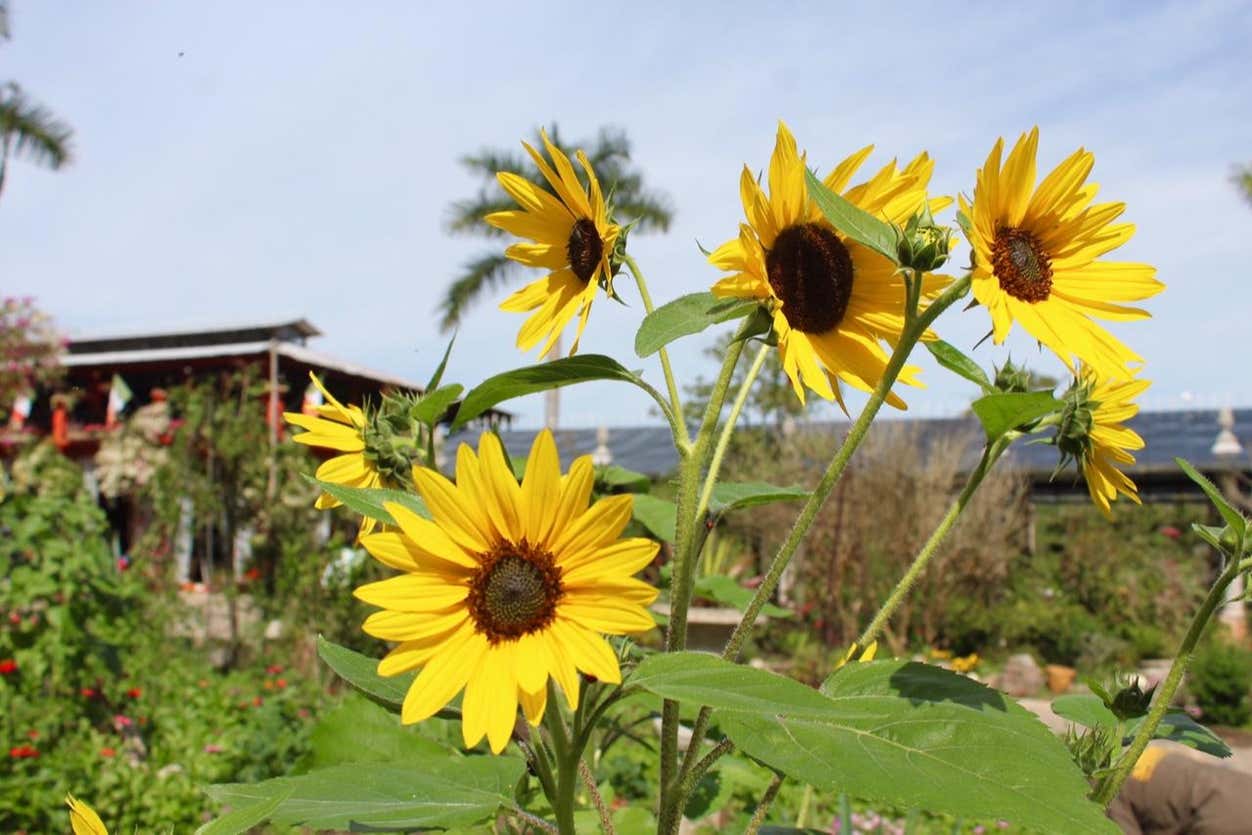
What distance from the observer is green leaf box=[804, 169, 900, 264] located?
650 millimetres

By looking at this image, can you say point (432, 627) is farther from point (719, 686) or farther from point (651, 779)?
point (651, 779)

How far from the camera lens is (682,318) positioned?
2.36 feet

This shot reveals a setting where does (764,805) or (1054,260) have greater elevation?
(1054,260)

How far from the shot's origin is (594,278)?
0.80 meters

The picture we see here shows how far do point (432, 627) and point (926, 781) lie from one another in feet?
0.89

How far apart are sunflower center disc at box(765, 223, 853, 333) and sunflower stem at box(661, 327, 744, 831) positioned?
0.15ft

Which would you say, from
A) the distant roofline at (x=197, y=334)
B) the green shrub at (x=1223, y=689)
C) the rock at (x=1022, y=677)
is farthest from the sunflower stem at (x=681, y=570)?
the distant roofline at (x=197, y=334)

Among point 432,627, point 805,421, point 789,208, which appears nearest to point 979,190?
point 789,208

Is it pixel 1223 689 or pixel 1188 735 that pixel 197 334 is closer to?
pixel 1223 689

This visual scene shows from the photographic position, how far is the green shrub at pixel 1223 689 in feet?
25.1

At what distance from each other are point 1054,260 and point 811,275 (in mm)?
161

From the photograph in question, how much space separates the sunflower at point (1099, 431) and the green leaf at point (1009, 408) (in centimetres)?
15

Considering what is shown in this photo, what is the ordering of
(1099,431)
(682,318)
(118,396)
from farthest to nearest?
1. (118,396)
2. (1099,431)
3. (682,318)

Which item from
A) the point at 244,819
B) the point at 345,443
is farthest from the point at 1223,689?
the point at 244,819
